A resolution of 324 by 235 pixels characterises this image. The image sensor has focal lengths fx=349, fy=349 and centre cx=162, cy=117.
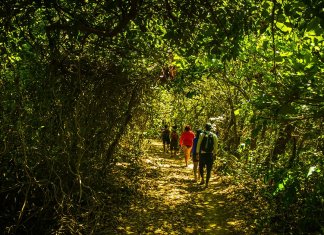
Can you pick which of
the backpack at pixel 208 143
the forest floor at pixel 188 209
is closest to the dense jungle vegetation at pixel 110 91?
the forest floor at pixel 188 209

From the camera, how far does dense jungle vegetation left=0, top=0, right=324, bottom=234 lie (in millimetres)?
4969

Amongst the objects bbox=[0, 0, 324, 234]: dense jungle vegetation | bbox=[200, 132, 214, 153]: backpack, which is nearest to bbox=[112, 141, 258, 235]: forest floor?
bbox=[0, 0, 324, 234]: dense jungle vegetation

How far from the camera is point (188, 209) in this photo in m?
8.60

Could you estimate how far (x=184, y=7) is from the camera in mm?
5316

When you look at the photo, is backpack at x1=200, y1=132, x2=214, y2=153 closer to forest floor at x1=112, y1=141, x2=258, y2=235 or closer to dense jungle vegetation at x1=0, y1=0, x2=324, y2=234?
forest floor at x1=112, y1=141, x2=258, y2=235

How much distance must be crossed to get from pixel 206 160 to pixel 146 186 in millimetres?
1974

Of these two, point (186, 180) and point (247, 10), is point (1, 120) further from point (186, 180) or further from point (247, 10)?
point (186, 180)

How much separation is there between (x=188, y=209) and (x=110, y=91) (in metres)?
3.46

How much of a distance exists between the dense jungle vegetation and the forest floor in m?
0.37

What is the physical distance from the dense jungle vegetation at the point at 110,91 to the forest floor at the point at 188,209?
0.37 meters

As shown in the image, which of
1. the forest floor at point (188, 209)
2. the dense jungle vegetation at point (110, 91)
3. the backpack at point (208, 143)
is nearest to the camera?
the dense jungle vegetation at point (110, 91)

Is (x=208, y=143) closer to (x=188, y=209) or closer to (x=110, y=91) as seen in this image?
(x=188, y=209)

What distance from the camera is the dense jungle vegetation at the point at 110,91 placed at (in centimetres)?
497

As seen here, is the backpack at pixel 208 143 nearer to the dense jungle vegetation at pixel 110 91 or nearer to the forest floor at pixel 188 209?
the forest floor at pixel 188 209
